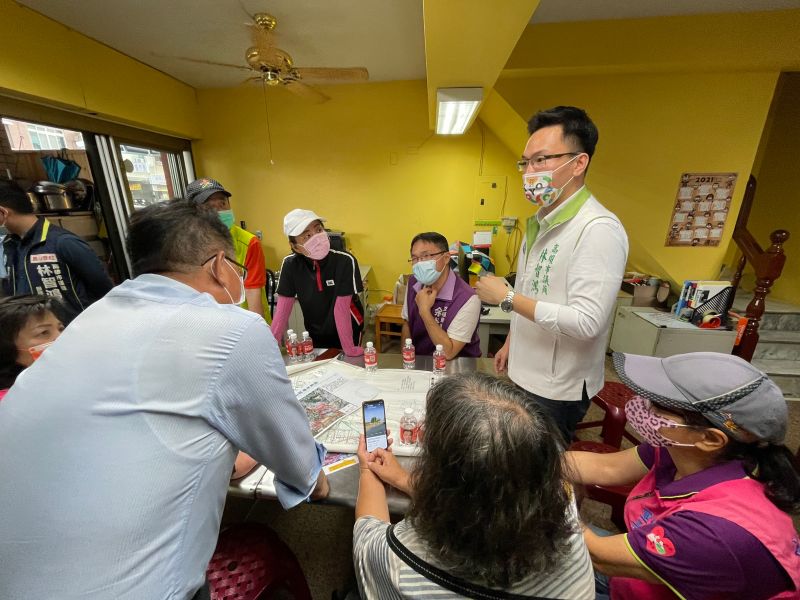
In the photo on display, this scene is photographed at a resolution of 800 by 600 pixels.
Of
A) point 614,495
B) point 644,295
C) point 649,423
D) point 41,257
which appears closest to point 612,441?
point 614,495

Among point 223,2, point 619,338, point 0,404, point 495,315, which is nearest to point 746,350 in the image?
point 619,338

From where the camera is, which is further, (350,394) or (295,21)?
(295,21)

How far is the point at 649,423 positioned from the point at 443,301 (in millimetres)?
1092

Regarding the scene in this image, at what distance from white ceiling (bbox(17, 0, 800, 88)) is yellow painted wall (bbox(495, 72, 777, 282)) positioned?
1.49 ft

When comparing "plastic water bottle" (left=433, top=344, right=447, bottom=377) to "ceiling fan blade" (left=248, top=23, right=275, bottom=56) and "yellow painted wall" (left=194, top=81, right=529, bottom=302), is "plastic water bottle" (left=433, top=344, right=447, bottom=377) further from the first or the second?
"yellow painted wall" (left=194, top=81, right=529, bottom=302)

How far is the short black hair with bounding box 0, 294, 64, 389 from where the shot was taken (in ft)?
3.75

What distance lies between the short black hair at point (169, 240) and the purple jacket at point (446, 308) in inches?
48.3

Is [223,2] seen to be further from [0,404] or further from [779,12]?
[779,12]

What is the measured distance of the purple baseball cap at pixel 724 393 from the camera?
70 centimetres

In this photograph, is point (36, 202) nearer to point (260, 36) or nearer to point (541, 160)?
point (260, 36)

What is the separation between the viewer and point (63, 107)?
2457 mm

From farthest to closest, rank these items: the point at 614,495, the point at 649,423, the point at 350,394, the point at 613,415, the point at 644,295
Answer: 1. the point at 644,295
2. the point at 613,415
3. the point at 350,394
4. the point at 614,495
5. the point at 649,423

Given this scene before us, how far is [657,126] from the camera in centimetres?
272

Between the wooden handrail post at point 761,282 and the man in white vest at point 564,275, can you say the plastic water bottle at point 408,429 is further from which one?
the wooden handrail post at point 761,282
